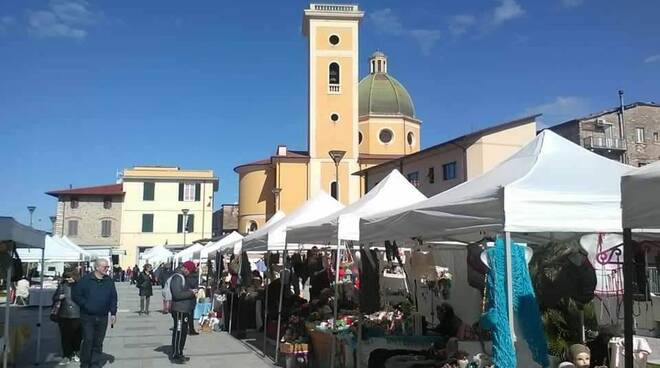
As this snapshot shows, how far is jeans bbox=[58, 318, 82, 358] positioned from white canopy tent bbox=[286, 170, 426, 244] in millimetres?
3789

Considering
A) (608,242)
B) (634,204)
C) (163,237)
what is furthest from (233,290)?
(163,237)

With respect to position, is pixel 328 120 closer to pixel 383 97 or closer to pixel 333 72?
pixel 333 72

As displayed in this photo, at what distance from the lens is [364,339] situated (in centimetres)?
800

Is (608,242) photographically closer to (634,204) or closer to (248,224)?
(634,204)

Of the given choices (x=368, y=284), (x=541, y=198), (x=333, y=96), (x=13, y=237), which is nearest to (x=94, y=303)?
(x=13, y=237)

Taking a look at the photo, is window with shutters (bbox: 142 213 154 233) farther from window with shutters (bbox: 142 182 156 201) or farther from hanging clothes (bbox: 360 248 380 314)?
hanging clothes (bbox: 360 248 380 314)

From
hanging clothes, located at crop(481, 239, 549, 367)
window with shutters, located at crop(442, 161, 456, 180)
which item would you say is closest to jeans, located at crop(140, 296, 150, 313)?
hanging clothes, located at crop(481, 239, 549, 367)

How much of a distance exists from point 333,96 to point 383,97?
857 cm

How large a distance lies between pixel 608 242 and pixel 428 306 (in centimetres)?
505

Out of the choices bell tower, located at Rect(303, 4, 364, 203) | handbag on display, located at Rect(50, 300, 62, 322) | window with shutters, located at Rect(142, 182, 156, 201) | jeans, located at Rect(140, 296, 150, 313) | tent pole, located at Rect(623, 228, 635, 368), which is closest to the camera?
tent pole, located at Rect(623, 228, 635, 368)

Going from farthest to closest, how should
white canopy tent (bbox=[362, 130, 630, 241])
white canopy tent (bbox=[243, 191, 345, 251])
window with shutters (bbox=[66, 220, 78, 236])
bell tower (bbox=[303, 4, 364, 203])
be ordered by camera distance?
window with shutters (bbox=[66, 220, 78, 236])
bell tower (bbox=[303, 4, 364, 203])
white canopy tent (bbox=[243, 191, 345, 251])
white canopy tent (bbox=[362, 130, 630, 241])

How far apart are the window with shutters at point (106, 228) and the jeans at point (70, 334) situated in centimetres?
5677

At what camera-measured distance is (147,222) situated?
65.0 meters

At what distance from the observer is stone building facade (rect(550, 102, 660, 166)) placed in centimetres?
4703
